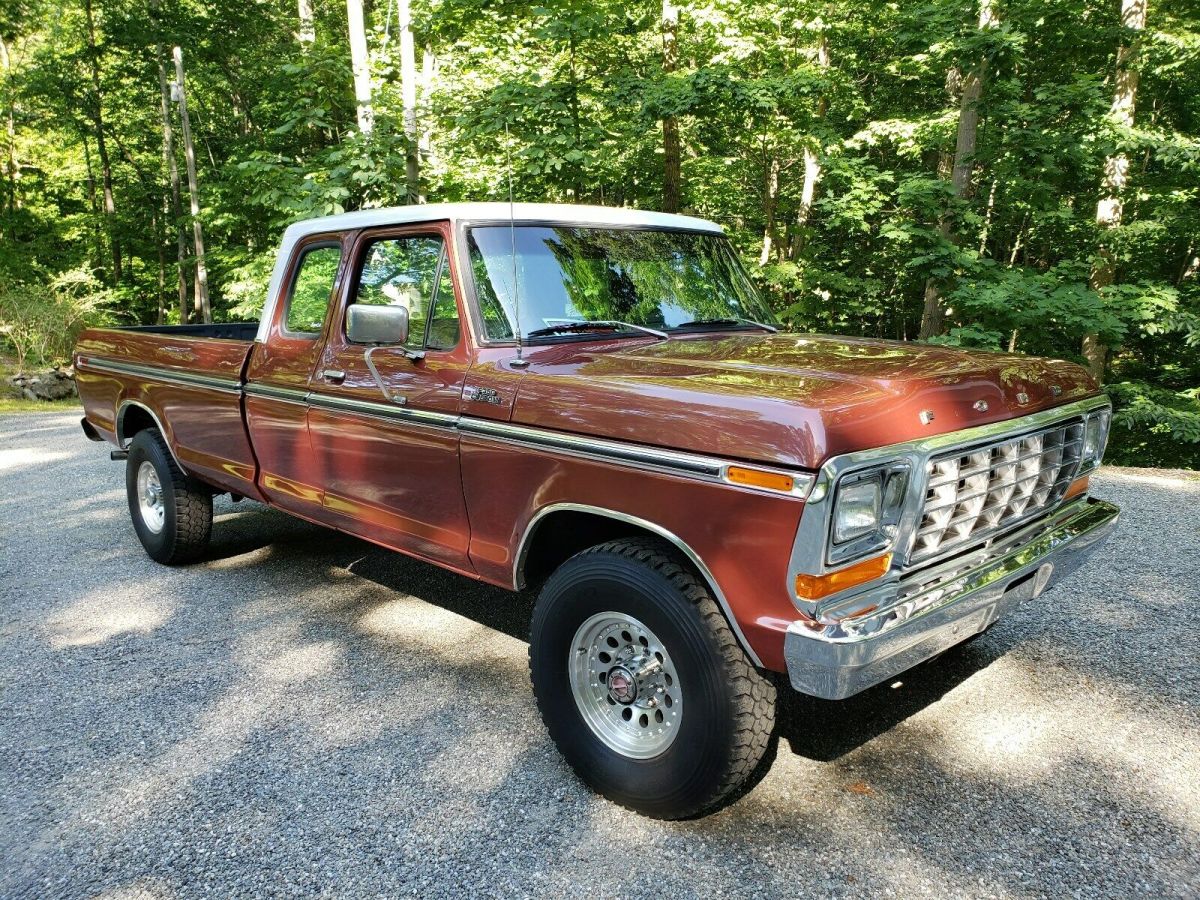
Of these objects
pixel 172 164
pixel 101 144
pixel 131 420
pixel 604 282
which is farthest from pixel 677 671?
pixel 101 144

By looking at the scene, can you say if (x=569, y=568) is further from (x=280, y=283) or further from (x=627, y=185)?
(x=627, y=185)

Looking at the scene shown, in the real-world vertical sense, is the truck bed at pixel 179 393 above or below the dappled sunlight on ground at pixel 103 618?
above

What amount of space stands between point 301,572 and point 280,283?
1912 millimetres

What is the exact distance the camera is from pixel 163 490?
17.2 ft

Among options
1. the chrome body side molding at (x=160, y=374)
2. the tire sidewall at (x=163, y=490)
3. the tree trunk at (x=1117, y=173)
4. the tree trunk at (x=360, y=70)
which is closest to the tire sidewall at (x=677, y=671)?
the chrome body side molding at (x=160, y=374)

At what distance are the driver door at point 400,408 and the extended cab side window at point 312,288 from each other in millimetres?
219

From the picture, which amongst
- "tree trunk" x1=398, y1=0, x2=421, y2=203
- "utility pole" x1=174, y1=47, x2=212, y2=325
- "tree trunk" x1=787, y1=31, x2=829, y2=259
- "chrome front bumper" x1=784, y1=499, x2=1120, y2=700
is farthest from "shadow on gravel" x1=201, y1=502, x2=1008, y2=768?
"utility pole" x1=174, y1=47, x2=212, y2=325

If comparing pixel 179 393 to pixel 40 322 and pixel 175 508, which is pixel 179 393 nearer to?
pixel 175 508

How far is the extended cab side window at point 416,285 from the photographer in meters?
3.46

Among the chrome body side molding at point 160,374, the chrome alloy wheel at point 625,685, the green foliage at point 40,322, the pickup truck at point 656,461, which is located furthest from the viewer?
the green foliage at point 40,322

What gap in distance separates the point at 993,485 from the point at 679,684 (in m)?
1.26

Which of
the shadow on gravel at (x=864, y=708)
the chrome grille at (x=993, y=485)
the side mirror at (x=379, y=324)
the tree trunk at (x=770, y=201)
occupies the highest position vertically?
the tree trunk at (x=770, y=201)

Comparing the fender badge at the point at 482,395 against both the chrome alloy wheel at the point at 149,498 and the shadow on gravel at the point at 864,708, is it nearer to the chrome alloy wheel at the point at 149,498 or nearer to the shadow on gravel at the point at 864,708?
the shadow on gravel at the point at 864,708

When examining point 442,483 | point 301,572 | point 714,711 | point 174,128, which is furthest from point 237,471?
point 174,128
